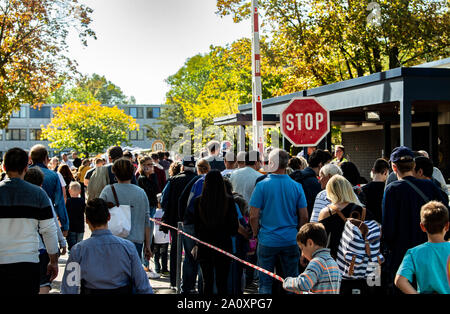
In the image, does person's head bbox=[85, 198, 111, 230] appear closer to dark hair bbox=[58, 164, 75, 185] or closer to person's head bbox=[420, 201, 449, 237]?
person's head bbox=[420, 201, 449, 237]

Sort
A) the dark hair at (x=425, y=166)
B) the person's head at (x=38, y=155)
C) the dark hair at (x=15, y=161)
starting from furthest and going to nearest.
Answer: the person's head at (x=38, y=155) < the dark hair at (x=425, y=166) < the dark hair at (x=15, y=161)

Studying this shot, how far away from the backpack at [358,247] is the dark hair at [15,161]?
120 inches

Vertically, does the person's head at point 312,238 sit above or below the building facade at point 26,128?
below

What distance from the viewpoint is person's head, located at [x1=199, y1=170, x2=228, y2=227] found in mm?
6016

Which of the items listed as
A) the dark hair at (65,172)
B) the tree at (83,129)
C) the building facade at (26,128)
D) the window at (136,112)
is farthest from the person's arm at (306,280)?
the window at (136,112)

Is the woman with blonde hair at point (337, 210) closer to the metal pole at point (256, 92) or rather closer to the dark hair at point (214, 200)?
the dark hair at point (214, 200)

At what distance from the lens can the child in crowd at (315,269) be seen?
4.30 meters

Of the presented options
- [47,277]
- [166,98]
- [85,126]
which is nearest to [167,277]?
[47,277]

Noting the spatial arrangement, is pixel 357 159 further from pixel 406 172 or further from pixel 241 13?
pixel 406 172

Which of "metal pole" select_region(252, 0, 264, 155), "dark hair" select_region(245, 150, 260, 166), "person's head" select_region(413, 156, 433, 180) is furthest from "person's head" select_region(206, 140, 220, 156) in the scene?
"person's head" select_region(413, 156, 433, 180)

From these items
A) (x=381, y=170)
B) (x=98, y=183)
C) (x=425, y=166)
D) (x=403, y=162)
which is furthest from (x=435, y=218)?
(x=98, y=183)

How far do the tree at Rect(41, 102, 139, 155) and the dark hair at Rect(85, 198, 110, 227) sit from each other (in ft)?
140

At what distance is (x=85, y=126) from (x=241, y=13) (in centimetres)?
2934
